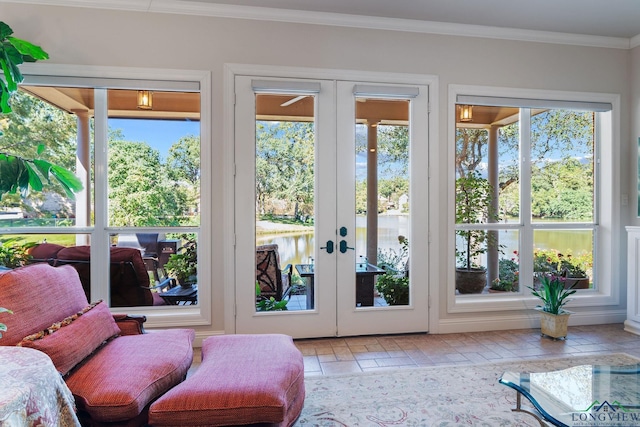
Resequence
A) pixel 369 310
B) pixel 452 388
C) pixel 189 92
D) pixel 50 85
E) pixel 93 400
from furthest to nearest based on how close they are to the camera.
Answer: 1. pixel 369 310
2. pixel 189 92
3. pixel 50 85
4. pixel 452 388
5. pixel 93 400

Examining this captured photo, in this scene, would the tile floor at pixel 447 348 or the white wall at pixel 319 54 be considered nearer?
the tile floor at pixel 447 348

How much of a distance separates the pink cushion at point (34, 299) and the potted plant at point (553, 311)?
3.82 metres

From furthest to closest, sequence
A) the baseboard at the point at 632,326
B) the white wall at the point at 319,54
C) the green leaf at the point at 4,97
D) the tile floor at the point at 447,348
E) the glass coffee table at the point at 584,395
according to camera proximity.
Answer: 1. the baseboard at the point at 632,326
2. the white wall at the point at 319,54
3. the tile floor at the point at 447,348
4. the green leaf at the point at 4,97
5. the glass coffee table at the point at 584,395

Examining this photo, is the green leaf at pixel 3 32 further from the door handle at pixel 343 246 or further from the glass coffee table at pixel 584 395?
the glass coffee table at pixel 584 395

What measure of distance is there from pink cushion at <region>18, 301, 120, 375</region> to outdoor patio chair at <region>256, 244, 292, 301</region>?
55.3 inches

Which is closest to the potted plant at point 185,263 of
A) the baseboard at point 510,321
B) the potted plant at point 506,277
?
the baseboard at point 510,321

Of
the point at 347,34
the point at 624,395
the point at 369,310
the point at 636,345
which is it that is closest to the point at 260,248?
the point at 369,310

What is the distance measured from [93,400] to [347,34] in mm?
3322

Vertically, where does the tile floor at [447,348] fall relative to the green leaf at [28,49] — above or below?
below

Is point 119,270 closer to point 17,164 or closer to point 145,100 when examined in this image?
point 17,164

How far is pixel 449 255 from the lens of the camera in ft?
12.0

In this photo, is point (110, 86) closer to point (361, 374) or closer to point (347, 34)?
point (347, 34)

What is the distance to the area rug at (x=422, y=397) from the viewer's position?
2.13 metres

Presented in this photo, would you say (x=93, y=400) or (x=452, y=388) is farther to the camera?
(x=452, y=388)
